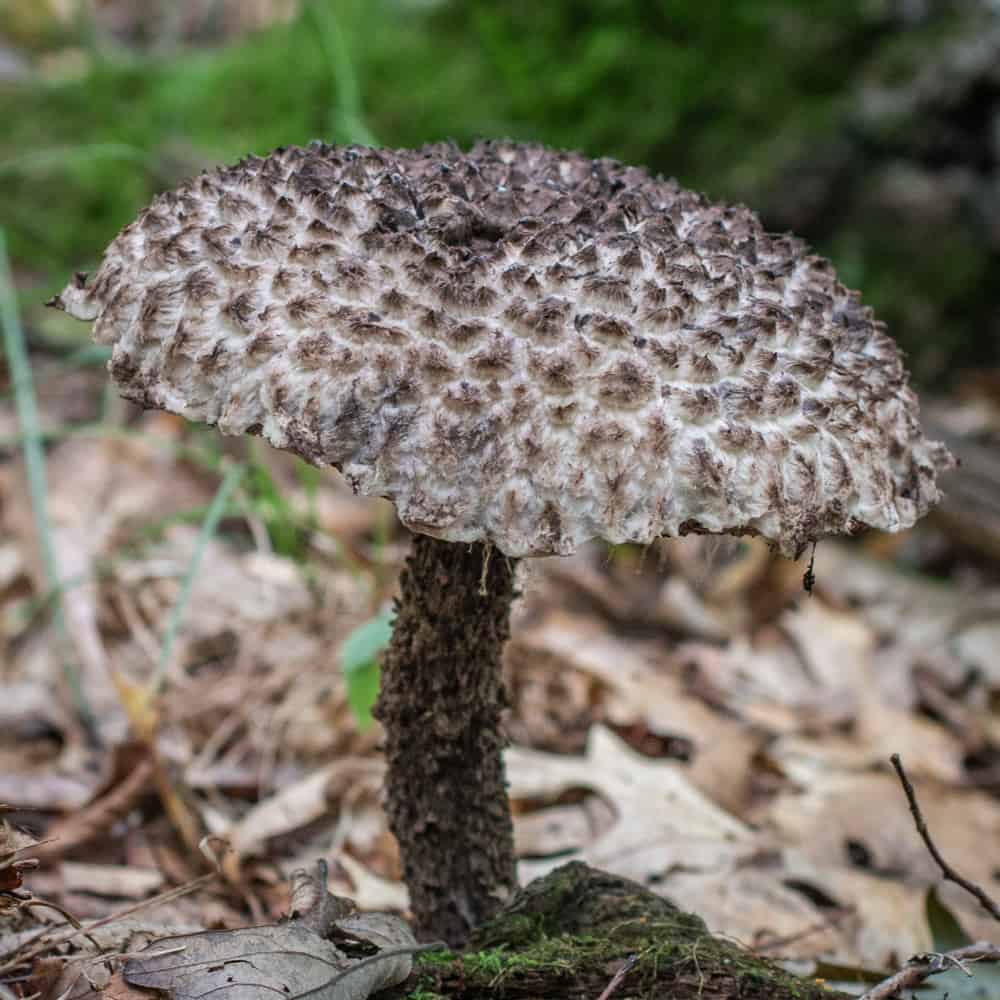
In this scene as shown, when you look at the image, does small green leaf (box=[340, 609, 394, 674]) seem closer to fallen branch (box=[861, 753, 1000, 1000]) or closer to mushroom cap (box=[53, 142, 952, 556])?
mushroom cap (box=[53, 142, 952, 556])

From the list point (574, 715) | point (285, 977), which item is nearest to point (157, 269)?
point (285, 977)

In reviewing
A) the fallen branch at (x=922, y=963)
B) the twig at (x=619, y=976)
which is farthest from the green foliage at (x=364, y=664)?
the fallen branch at (x=922, y=963)

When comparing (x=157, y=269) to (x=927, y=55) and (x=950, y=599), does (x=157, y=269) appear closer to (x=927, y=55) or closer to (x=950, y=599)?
(x=950, y=599)

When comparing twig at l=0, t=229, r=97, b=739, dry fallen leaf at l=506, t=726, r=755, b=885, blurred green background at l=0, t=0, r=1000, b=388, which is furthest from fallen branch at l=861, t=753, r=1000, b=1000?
blurred green background at l=0, t=0, r=1000, b=388

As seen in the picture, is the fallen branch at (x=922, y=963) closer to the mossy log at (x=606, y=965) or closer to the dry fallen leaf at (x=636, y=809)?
the mossy log at (x=606, y=965)

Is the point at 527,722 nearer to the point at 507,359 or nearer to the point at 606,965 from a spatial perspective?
the point at 606,965

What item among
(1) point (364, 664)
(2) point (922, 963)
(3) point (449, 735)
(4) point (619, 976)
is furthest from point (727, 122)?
(4) point (619, 976)
